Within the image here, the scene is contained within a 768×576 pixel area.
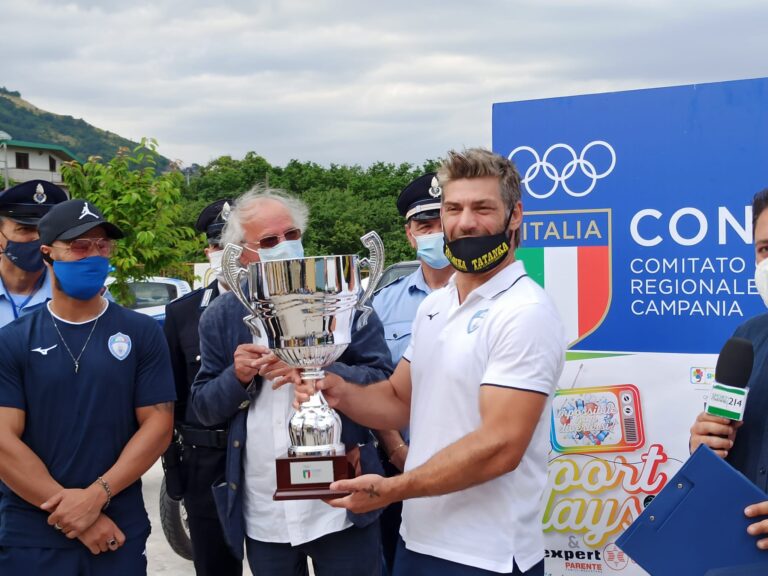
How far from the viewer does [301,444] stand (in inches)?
95.7

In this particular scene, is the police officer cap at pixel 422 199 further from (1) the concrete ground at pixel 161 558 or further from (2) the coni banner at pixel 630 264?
(1) the concrete ground at pixel 161 558

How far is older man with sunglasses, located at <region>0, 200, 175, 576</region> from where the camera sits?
2918 mm

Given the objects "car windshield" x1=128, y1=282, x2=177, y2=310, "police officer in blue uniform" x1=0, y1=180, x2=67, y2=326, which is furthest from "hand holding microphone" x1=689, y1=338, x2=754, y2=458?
"car windshield" x1=128, y1=282, x2=177, y2=310

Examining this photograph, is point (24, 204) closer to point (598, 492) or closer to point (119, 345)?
point (119, 345)

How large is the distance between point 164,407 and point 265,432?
1.71 ft

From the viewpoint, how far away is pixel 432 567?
7.55 ft

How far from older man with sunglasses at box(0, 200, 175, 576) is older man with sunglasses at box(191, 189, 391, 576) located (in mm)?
304

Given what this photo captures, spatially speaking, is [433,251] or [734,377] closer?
[734,377]

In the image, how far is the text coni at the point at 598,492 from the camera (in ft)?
11.0

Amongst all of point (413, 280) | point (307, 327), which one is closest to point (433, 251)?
point (413, 280)

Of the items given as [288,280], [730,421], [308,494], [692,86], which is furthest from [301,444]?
[692,86]

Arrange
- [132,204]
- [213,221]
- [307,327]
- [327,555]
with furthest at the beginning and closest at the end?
[132,204] → [213,221] → [327,555] → [307,327]

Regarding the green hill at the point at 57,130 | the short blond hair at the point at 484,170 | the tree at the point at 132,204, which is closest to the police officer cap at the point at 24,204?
the short blond hair at the point at 484,170

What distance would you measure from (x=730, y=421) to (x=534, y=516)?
58 cm
